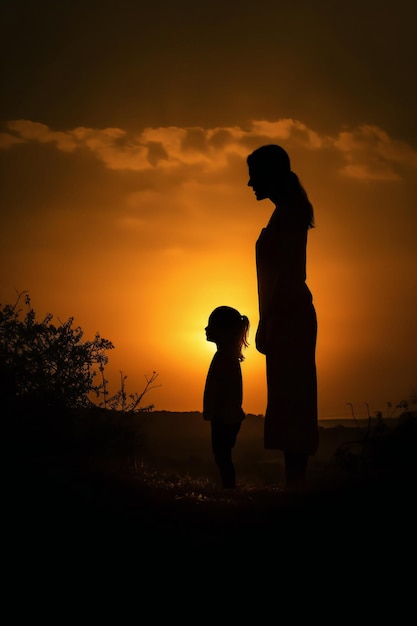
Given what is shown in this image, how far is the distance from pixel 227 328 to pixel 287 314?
1540mm

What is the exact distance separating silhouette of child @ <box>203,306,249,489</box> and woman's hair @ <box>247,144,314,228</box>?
1.79 metres

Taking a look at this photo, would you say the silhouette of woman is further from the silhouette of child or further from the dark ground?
the silhouette of child

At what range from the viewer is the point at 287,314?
7492mm

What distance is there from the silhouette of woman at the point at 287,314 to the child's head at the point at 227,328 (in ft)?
4.15

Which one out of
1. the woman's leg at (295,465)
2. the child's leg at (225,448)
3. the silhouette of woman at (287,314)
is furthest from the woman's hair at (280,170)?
the child's leg at (225,448)

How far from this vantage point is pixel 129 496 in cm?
557

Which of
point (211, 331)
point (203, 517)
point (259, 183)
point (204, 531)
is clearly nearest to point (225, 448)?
point (211, 331)

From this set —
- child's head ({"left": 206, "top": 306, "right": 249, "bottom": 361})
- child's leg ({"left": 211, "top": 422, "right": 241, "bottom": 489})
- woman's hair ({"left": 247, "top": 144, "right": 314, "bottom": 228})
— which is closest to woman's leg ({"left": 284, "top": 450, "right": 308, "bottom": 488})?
child's leg ({"left": 211, "top": 422, "right": 241, "bottom": 489})

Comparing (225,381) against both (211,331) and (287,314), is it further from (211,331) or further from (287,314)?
(287,314)

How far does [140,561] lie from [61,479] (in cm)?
155

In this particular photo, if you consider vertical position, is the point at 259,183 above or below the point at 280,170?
below

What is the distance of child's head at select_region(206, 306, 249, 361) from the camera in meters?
8.90

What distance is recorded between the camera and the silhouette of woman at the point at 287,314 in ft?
24.5

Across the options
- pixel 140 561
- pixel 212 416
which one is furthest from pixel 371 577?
pixel 212 416
